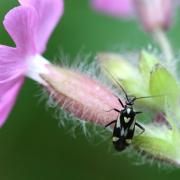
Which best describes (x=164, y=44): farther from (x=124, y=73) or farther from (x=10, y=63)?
(x=10, y=63)

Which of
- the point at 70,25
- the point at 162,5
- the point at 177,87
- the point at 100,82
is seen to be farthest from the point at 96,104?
the point at 70,25

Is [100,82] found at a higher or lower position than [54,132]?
lower

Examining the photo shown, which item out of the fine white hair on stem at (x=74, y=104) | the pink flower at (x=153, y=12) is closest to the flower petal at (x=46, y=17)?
the fine white hair on stem at (x=74, y=104)

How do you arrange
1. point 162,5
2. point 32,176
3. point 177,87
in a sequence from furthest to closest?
1. point 32,176
2. point 162,5
3. point 177,87

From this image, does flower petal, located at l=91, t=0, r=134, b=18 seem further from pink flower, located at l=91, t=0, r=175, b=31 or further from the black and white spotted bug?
the black and white spotted bug

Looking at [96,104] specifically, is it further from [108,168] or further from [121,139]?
[108,168]

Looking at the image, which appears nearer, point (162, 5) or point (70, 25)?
point (162, 5)

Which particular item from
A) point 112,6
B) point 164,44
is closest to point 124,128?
point 164,44
